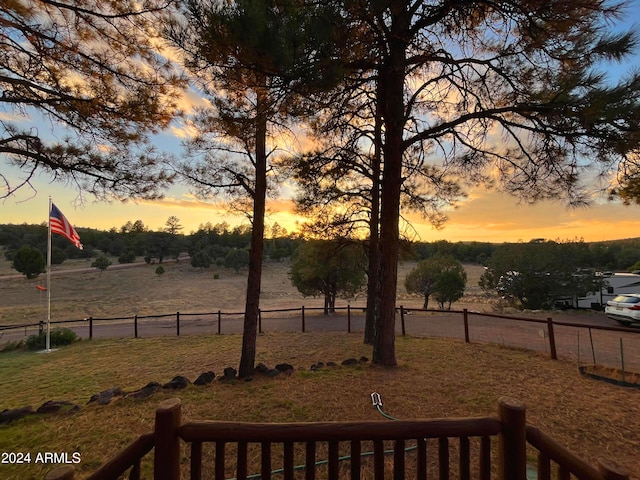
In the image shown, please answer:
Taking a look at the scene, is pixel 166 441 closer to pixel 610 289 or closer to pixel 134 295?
pixel 610 289

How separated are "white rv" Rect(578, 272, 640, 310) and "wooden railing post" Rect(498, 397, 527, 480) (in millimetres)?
20527

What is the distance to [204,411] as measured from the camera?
4176 millimetres

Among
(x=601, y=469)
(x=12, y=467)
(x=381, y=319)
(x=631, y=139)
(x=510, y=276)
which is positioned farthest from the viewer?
(x=510, y=276)

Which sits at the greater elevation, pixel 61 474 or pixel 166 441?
pixel 61 474

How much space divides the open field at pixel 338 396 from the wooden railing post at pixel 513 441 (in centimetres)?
225

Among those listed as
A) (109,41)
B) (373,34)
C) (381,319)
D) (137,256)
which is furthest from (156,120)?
(137,256)

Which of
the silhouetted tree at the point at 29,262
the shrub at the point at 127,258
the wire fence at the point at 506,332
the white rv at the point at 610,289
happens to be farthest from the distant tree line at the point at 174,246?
the wire fence at the point at 506,332

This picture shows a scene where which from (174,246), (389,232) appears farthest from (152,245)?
(389,232)

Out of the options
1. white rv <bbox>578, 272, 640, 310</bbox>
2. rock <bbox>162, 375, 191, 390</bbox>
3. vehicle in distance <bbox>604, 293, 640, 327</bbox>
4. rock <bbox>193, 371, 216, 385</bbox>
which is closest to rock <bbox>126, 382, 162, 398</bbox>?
rock <bbox>162, 375, 191, 390</bbox>

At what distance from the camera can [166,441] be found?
1.68 meters

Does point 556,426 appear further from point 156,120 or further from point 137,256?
point 137,256

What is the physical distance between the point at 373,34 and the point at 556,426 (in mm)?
5974

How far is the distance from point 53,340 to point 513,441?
556 inches

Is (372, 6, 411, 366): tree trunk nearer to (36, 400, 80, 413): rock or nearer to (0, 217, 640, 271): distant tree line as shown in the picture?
(36, 400, 80, 413): rock
